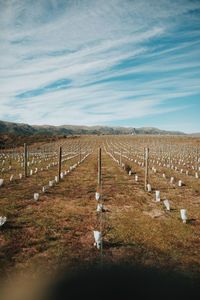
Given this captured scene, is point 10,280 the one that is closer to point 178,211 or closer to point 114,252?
point 114,252

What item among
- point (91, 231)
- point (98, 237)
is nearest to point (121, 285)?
point (98, 237)

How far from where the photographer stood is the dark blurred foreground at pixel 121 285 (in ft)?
18.6

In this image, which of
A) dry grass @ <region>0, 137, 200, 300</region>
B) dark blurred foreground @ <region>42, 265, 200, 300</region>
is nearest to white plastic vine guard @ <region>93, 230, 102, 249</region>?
dry grass @ <region>0, 137, 200, 300</region>

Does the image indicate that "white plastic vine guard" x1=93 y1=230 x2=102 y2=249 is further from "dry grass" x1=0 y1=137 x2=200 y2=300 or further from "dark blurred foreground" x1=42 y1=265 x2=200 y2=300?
"dark blurred foreground" x1=42 y1=265 x2=200 y2=300

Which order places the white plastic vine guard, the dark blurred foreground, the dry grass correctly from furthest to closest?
the white plastic vine guard, the dry grass, the dark blurred foreground

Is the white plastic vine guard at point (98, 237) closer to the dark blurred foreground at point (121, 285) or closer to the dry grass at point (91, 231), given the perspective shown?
the dry grass at point (91, 231)

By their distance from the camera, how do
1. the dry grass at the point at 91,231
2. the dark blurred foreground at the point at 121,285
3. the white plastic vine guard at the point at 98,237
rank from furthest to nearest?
1. the white plastic vine guard at the point at 98,237
2. the dry grass at the point at 91,231
3. the dark blurred foreground at the point at 121,285

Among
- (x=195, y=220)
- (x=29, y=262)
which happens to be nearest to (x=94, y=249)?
(x=29, y=262)

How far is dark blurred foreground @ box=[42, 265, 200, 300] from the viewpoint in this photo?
18.6 feet

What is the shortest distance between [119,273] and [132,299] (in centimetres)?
108

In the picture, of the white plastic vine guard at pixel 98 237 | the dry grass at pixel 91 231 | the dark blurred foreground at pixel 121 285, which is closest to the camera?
the dark blurred foreground at pixel 121 285

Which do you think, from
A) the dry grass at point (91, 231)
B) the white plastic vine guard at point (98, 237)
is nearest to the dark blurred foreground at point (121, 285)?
the dry grass at point (91, 231)

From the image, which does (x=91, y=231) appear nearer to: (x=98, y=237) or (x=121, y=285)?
(x=98, y=237)

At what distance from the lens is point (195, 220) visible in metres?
10.7
